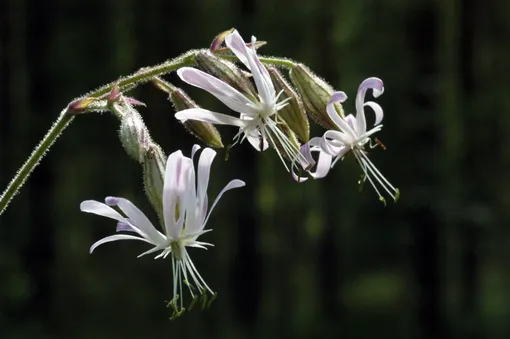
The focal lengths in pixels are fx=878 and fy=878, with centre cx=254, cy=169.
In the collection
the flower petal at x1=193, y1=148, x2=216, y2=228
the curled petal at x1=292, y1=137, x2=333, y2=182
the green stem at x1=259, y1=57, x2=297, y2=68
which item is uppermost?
the green stem at x1=259, y1=57, x2=297, y2=68

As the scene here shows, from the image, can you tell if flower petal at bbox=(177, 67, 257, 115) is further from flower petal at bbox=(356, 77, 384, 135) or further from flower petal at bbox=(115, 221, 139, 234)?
flower petal at bbox=(115, 221, 139, 234)

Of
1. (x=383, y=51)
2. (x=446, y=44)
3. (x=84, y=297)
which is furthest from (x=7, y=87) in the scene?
(x=446, y=44)

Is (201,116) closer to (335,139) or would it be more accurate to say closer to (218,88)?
(218,88)

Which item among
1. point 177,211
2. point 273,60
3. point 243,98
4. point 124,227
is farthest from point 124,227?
point 273,60

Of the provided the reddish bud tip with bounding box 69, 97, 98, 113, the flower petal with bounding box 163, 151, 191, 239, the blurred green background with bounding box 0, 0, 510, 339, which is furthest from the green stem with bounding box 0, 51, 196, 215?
the blurred green background with bounding box 0, 0, 510, 339

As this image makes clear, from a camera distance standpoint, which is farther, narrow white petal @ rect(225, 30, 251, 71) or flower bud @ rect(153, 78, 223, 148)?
flower bud @ rect(153, 78, 223, 148)

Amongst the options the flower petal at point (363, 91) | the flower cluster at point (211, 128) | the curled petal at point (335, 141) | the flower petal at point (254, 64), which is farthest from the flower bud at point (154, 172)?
the flower petal at point (363, 91)
